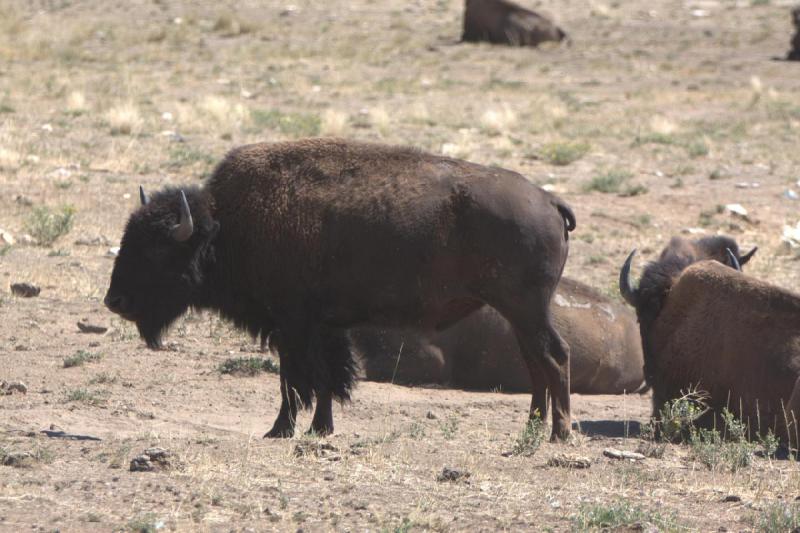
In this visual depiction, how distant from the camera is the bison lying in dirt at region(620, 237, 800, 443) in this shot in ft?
29.1

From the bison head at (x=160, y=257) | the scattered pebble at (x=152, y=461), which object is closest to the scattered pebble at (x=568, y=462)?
the scattered pebble at (x=152, y=461)

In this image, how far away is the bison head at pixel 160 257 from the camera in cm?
878

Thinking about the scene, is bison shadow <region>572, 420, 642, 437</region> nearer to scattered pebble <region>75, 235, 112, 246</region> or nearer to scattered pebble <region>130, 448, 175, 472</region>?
scattered pebble <region>130, 448, 175, 472</region>

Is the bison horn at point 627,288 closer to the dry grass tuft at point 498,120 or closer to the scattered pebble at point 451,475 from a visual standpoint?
the scattered pebble at point 451,475

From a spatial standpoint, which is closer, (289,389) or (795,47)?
(289,389)

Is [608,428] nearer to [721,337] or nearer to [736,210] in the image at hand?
[721,337]

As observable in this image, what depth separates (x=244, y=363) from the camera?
35.1 ft

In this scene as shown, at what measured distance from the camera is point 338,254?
855 centimetres

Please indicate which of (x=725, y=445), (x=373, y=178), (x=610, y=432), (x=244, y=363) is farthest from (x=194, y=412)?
(x=725, y=445)

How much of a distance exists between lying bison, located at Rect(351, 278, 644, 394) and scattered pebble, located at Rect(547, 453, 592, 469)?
3.15 m

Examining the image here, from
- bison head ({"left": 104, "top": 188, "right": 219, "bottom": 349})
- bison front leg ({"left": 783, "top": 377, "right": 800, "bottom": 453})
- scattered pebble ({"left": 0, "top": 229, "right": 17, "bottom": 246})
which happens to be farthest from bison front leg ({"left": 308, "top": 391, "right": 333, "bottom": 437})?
scattered pebble ({"left": 0, "top": 229, "right": 17, "bottom": 246})

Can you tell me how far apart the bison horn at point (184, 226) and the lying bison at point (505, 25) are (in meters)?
27.2

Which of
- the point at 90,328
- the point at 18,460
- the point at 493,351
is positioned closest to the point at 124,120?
the point at 90,328

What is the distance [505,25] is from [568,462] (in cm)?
2858
